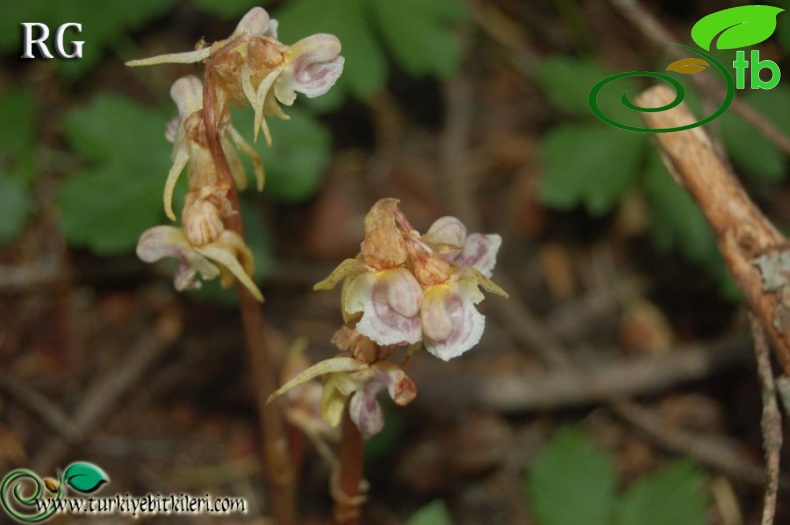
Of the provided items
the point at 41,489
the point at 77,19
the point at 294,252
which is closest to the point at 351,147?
the point at 294,252

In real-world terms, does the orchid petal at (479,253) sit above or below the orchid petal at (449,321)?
above

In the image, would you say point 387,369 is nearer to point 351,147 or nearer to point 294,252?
point 294,252

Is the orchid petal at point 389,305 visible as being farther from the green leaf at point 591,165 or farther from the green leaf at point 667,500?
the green leaf at point 591,165

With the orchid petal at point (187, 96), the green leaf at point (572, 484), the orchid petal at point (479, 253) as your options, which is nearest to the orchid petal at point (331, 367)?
the orchid petal at point (479, 253)

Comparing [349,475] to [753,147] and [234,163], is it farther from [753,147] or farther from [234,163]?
[753,147]

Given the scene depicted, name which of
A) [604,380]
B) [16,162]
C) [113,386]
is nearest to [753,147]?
[604,380]

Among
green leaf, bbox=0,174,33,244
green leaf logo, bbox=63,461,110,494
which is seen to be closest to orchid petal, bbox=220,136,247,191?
green leaf logo, bbox=63,461,110,494
